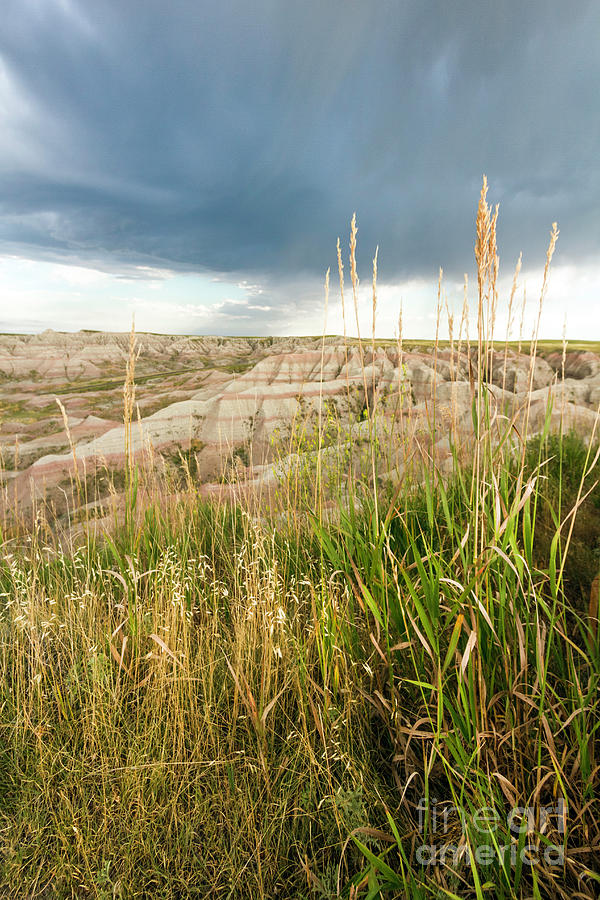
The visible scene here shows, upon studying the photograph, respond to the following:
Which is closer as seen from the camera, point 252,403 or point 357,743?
point 357,743

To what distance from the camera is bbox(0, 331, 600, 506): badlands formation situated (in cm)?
284

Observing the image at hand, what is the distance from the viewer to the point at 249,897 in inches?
55.5

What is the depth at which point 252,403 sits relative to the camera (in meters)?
13.7

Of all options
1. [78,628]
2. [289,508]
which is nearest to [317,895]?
[78,628]

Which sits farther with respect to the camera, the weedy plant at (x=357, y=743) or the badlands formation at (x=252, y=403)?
the badlands formation at (x=252, y=403)

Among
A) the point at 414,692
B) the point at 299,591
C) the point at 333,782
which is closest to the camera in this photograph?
the point at 333,782

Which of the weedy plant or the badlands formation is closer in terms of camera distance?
the weedy plant

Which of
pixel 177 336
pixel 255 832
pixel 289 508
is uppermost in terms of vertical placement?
pixel 177 336

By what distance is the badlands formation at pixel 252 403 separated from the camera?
9.32 feet

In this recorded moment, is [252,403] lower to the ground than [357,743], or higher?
higher

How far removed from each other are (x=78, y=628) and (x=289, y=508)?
1.59 metres

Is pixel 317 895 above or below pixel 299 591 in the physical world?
below

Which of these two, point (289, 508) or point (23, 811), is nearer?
point (23, 811)

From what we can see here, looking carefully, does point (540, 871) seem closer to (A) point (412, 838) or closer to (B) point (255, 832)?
(A) point (412, 838)
